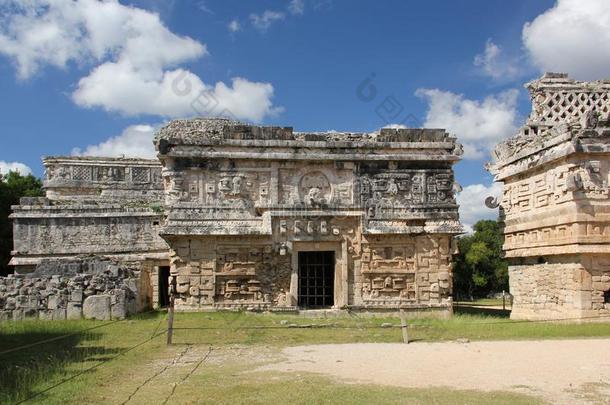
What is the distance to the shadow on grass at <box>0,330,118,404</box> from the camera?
25.6ft

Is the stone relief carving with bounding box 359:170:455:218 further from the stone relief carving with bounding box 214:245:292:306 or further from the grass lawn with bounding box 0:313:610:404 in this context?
the grass lawn with bounding box 0:313:610:404

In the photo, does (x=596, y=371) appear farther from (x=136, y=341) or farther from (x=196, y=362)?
(x=136, y=341)

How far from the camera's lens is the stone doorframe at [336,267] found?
56.1ft

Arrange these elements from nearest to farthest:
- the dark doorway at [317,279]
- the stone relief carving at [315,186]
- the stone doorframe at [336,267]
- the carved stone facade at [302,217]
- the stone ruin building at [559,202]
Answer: the stone ruin building at [559,202] < the carved stone facade at [302,217] < the stone doorframe at [336,267] < the stone relief carving at [315,186] < the dark doorway at [317,279]

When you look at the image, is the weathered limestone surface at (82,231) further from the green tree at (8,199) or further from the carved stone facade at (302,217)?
the carved stone facade at (302,217)

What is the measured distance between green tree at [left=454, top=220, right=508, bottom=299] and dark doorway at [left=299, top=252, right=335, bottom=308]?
22.1 metres

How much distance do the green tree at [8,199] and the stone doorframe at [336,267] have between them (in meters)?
17.9

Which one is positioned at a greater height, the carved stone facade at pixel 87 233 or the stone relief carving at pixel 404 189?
the stone relief carving at pixel 404 189

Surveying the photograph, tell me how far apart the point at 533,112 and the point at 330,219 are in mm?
7481

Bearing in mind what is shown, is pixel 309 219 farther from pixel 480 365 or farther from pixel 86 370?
pixel 86 370

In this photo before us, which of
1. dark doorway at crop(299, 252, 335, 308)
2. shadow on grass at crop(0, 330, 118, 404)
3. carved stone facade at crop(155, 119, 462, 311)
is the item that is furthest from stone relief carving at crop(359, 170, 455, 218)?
shadow on grass at crop(0, 330, 118, 404)

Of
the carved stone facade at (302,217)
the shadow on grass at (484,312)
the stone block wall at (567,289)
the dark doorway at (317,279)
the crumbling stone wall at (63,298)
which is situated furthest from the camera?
the shadow on grass at (484,312)

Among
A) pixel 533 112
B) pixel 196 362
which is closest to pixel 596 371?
pixel 196 362

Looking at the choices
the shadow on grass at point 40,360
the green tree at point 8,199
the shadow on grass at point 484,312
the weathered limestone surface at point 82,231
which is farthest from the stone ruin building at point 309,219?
the green tree at point 8,199
